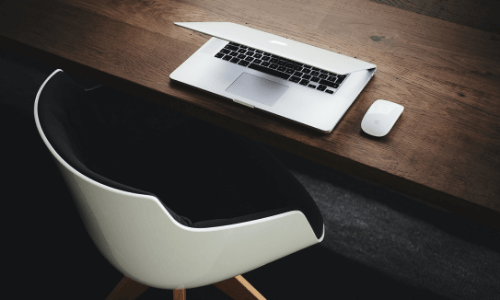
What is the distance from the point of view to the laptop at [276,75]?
2.77 ft

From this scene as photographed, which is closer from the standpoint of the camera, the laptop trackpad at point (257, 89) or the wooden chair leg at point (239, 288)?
the laptop trackpad at point (257, 89)

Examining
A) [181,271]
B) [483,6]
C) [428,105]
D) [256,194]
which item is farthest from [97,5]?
[483,6]

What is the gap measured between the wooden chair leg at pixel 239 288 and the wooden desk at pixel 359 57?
0.50 meters

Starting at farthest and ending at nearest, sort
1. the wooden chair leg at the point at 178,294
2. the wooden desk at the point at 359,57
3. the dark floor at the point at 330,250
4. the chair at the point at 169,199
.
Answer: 1. the dark floor at the point at 330,250
2. the wooden chair leg at the point at 178,294
3. the wooden desk at the point at 359,57
4. the chair at the point at 169,199

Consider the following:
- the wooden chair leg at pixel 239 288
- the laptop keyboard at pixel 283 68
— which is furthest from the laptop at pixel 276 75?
the wooden chair leg at pixel 239 288

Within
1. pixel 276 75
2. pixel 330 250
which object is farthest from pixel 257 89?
pixel 330 250

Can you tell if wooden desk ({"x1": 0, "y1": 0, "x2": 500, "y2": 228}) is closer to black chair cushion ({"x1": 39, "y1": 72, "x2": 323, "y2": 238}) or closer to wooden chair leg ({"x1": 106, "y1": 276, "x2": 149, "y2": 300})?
black chair cushion ({"x1": 39, "y1": 72, "x2": 323, "y2": 238})

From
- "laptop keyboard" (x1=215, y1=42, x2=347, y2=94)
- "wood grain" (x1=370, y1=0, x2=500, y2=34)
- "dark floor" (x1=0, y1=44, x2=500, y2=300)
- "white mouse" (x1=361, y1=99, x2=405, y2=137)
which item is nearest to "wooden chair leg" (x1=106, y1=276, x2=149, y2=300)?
"dark floor" (x1=0, y1=44, x2=500, y2=300)

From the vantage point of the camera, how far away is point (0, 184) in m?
1.67

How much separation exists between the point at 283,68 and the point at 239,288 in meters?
0.64

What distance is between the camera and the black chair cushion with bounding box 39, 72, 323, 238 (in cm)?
86

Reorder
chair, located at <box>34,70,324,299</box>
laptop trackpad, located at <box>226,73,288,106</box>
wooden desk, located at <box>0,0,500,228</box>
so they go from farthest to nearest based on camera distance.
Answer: laptop trackpad, located at <box>226,73,288,106</box> < wooden desk, located at <box>0,0,500,228</box> < chair, located at <box>34,70,324,299</box>

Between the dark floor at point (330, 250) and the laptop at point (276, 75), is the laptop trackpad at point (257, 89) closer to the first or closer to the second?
the laptop at point (276, 75)

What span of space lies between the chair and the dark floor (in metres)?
0.26
